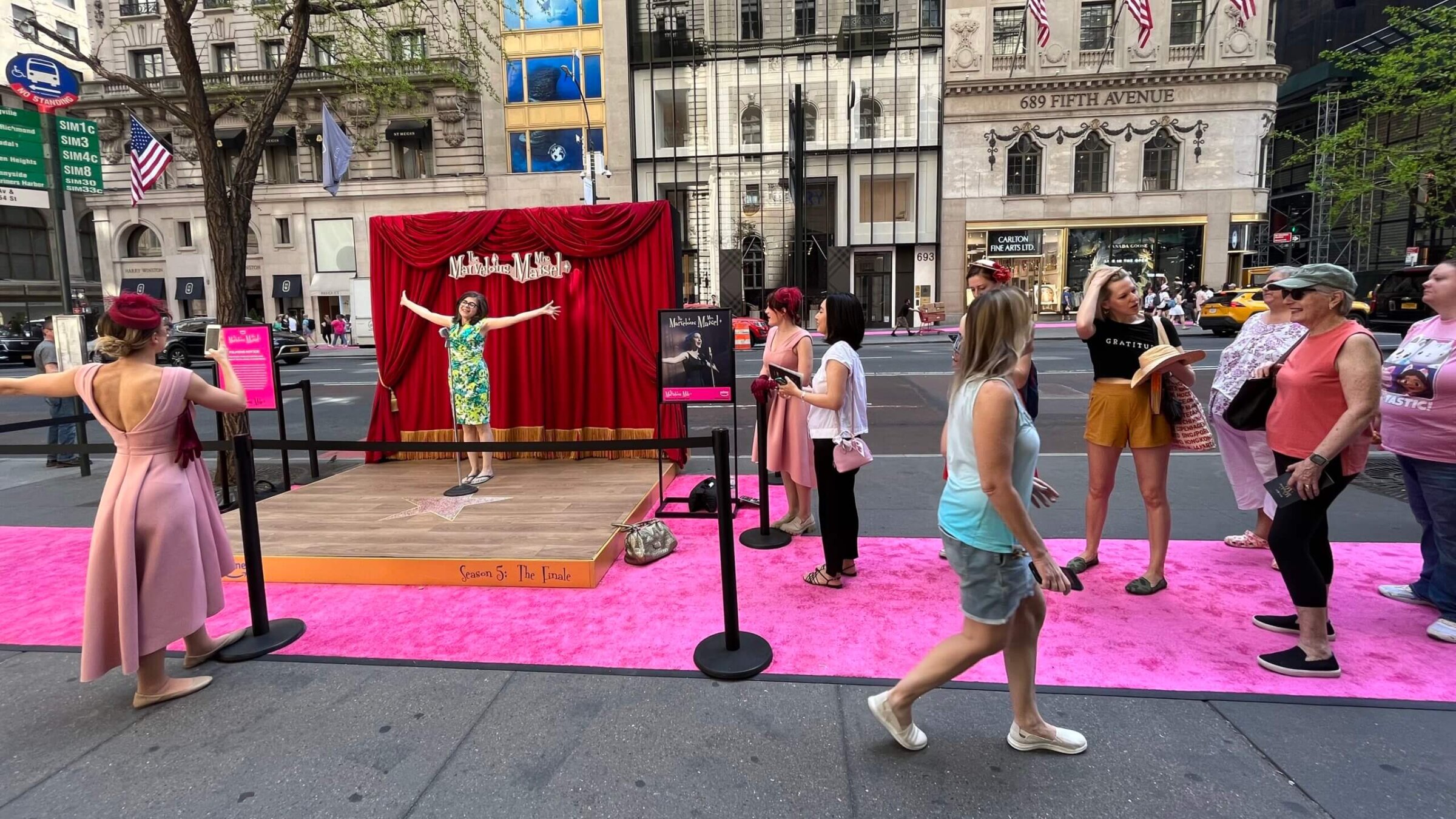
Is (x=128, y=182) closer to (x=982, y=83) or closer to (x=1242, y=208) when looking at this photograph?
(x=982, y=83)

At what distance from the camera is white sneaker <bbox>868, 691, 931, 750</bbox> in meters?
2.72

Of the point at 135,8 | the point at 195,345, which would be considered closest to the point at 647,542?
the point at 195,345

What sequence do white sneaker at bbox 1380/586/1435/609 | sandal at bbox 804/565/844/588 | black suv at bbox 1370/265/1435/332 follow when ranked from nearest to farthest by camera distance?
1. white sneaker at bbox 1380/586/1435/609
2. sandal at bbox 804/565/844/588
3. black suv at bbox 1370/265/1435/332

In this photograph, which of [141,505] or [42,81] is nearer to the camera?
[141,505]

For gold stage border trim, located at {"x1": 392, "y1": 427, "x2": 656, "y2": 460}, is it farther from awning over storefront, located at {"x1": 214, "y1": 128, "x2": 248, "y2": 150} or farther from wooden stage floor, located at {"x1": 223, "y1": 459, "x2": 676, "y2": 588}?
awning over storefront, located at {"x1": 214, "y1": 128, "x2": 248, "y2": 150}

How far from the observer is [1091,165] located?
30.3 m

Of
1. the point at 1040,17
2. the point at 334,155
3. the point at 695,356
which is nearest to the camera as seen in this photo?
the point at 695,356

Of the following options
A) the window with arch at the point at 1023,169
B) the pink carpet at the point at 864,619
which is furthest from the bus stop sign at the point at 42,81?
the window with arch at the point at 1023,169

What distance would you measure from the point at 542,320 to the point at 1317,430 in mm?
6397

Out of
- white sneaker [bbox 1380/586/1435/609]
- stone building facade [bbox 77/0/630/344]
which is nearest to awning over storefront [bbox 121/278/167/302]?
stone building facade [bbox 77/0/630/344]

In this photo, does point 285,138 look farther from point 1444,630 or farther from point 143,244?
point 1444,630

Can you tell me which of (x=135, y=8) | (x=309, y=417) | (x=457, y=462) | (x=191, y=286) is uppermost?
(x=135, y=8)

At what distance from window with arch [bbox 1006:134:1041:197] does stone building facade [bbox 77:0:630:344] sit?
16.5m

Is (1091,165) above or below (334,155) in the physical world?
above
